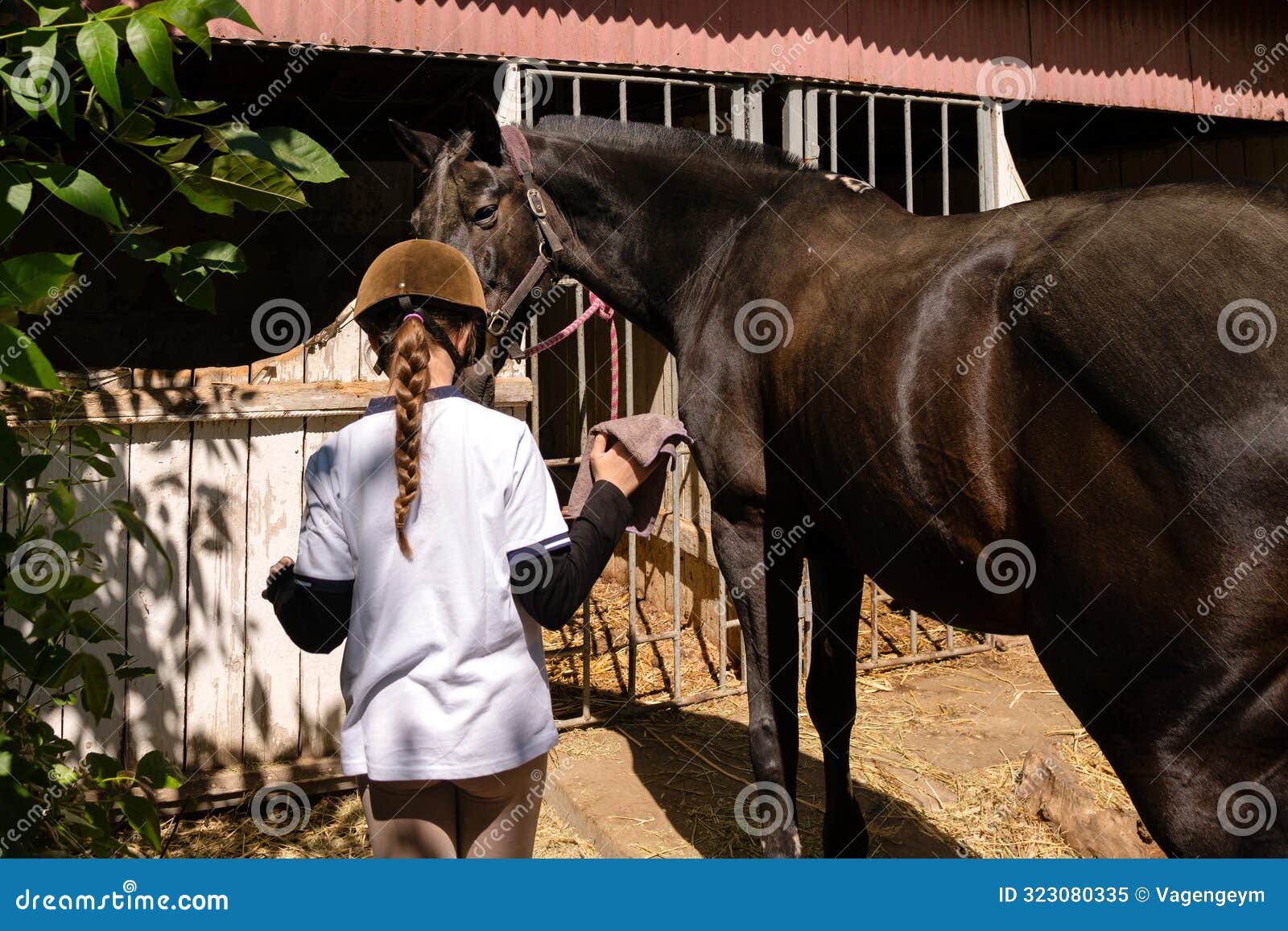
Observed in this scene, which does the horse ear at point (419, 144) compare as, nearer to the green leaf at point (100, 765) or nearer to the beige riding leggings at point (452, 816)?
the green leaf at point (100, 765)

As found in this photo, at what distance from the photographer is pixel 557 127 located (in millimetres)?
3566

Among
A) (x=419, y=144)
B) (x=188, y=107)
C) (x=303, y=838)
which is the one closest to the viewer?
(x=188, y=107)

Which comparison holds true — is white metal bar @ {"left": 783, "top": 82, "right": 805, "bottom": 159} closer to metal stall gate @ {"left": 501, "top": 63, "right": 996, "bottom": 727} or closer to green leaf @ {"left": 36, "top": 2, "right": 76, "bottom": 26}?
metal stall gate @ {"left": 501, "top": 63, "right": 996, "bottom": 727}

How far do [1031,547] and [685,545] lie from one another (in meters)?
3.40

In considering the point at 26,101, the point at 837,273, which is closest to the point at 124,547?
the point at 26,101

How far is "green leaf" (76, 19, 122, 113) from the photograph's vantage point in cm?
196

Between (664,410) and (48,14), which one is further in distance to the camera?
(664,410)

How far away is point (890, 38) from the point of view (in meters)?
5.57

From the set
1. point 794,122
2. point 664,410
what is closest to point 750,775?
point 664,410

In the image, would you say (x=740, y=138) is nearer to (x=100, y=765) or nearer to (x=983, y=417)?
(x=983, y=417)

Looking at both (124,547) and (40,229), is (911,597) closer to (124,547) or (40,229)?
(124,547)

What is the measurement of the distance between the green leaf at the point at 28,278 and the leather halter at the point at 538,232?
148cm

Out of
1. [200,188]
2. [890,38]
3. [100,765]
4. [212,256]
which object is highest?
[890,38]

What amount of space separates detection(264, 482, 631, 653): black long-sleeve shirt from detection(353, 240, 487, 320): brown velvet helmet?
484 mm
